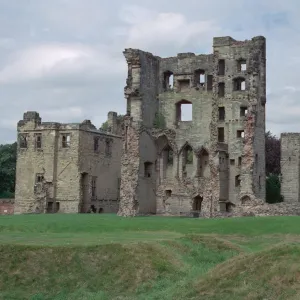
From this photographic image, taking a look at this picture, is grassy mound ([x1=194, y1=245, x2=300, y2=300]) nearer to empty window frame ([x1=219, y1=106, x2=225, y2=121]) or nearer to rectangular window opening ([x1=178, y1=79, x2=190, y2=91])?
empty window frame ([x1=219, y1=106, x2=225, y2=121])

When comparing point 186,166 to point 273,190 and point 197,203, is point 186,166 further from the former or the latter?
point 273,190

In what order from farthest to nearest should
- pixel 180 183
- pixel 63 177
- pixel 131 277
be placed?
pixel 63 177, pixel 180 183, pixel 131 277

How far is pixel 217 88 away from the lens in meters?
52.7

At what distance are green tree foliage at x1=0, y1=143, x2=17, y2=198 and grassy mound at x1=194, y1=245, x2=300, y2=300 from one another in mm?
59252

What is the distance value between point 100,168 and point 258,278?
47891mm

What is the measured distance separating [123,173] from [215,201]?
287 inches

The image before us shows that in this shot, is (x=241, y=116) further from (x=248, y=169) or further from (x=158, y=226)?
(x=158, y=226)

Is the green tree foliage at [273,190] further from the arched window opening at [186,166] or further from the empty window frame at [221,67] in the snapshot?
the empty window frame at [221,67]

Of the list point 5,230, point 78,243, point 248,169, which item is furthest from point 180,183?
point 78,243

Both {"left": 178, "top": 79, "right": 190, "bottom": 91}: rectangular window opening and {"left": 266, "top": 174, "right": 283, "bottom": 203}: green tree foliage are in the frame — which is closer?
{"left": 178, "top": 79, "right": 190, "bottom": 91}: rectangular window opening

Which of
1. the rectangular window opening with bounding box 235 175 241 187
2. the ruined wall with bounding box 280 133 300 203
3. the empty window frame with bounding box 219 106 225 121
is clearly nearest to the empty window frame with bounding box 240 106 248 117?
the empty window frame with bounding box 219 106 225 121

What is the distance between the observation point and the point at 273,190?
207 ft

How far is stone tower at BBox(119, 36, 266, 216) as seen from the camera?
51031 mm

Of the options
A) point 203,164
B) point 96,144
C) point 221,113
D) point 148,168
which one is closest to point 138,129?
point 148,168
